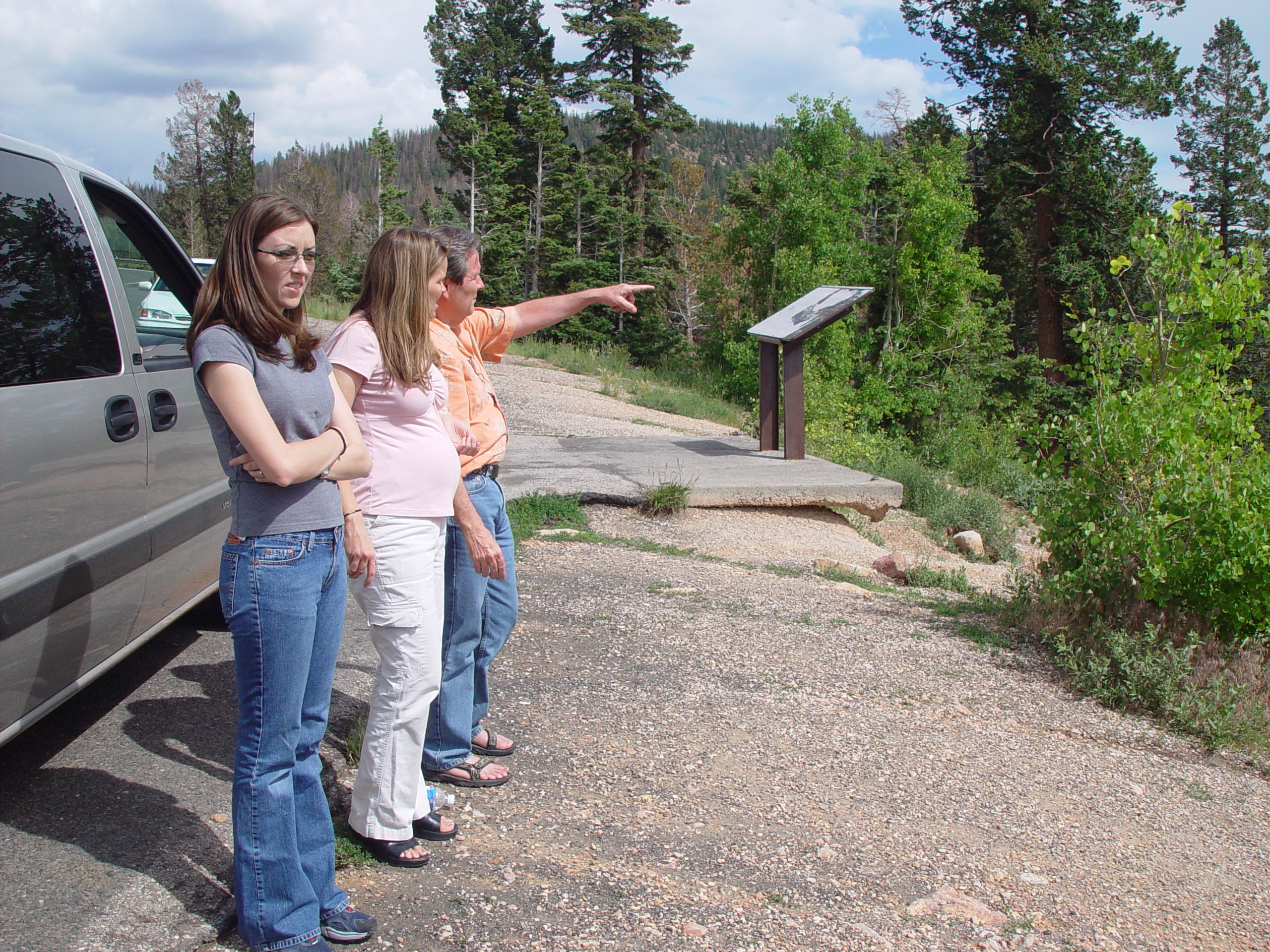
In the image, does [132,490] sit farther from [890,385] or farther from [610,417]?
[890,385]

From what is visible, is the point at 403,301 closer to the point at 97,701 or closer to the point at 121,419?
the point at 121,419

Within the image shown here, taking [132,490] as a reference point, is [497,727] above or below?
below

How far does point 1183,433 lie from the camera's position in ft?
17.2

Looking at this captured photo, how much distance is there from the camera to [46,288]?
2.97 metres

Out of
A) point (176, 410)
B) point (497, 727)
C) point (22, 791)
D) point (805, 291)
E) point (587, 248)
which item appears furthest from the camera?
point (587, 248)

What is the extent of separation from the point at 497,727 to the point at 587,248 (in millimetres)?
37741

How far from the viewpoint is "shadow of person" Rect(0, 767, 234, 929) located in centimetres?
271

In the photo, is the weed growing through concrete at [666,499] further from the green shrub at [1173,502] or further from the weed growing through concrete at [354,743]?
the weed growing through concrete at [354,743]

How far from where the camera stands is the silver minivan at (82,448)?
264 centimetres

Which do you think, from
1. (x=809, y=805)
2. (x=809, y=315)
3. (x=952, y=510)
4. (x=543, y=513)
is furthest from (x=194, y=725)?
(x=952, y=510)

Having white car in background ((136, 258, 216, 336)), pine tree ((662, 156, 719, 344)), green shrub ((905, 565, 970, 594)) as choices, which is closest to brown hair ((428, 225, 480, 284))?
white car in background ((136, 258, 216, 336))

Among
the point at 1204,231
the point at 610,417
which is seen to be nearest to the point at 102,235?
the point at 1204,231

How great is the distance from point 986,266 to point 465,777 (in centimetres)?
3129

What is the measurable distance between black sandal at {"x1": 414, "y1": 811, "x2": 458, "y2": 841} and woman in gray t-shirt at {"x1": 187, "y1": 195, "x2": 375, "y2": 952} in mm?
635
